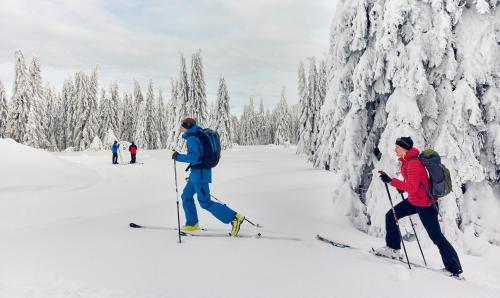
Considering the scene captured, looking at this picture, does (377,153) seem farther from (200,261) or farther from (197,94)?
(197,94)

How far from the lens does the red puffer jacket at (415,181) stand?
18.8 feet

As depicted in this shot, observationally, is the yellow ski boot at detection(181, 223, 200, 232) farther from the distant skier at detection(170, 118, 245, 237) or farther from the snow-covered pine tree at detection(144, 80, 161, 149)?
the snow-covered pine tree at detection(144, 80, 161, 149)

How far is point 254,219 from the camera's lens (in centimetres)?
921

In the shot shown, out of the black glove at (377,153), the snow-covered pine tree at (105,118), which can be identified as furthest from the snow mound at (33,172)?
the snow-covered pine tree at (105,118)

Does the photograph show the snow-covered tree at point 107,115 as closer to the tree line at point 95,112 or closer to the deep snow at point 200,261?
the tree line at point 95,112

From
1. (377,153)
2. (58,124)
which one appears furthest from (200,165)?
(58,124)

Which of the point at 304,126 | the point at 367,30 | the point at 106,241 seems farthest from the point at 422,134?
the point at 304,126

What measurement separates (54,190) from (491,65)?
1492 cm

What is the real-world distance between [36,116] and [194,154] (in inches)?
1925

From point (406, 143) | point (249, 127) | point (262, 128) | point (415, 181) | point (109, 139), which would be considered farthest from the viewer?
point (262, 128)

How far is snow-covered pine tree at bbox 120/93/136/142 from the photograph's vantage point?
74875 mm

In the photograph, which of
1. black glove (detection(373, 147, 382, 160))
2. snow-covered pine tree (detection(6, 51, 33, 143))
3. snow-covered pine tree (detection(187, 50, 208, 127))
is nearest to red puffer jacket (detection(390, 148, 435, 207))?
black glove (detection(373, 147, 382, 160))

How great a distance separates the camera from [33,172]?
14.8 metres

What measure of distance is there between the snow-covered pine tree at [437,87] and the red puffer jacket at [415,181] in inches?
141
